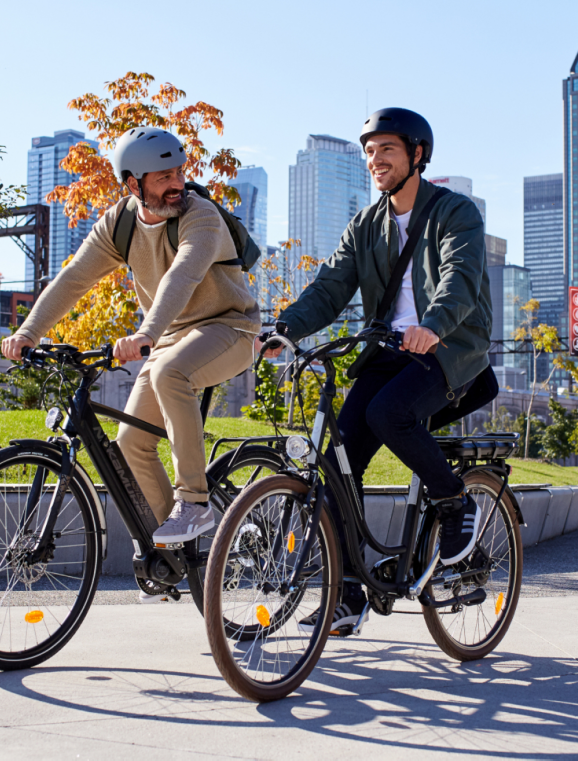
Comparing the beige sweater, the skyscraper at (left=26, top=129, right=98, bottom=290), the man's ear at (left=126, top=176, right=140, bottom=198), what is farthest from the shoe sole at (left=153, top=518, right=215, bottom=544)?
the skyscraper at (left=26, top=129, right=98, bottom=290)

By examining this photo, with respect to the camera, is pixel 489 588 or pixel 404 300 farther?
pixel 489 588

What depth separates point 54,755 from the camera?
234 cm

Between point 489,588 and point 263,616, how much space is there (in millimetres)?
1273

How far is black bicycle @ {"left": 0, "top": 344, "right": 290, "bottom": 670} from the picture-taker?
121 inches

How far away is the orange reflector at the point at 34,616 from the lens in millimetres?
3143

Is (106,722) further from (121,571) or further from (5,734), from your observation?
(121,571)

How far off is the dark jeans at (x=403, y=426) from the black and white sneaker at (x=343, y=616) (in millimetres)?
119

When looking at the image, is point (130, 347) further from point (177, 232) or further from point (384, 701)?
point (384, 701)

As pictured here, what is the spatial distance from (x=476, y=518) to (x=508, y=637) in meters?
0.87

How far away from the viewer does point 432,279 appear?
3.35m

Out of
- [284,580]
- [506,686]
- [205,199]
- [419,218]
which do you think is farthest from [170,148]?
[506,686]

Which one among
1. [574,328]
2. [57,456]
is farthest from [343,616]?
[574,328]

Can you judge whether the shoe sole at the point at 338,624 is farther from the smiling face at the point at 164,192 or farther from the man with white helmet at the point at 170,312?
the smiling face at the point at 164,192

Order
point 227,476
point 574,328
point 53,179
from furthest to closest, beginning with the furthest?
point 53,179 → point 574,328 → point 227,476
